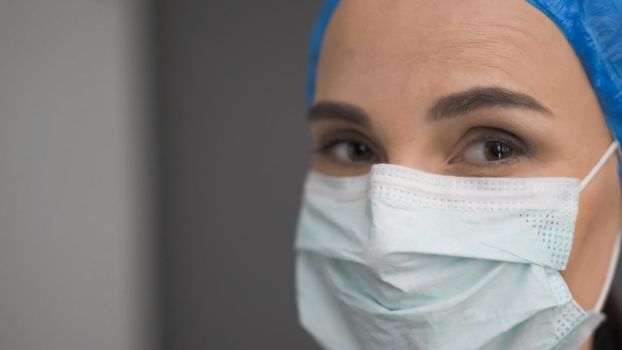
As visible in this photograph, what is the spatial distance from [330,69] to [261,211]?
31.4 inches

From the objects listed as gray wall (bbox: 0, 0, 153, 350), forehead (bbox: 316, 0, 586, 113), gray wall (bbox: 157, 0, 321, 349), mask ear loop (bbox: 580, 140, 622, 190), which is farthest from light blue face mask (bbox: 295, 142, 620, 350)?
gray wall (bbox: 157, 0, 321, 349)

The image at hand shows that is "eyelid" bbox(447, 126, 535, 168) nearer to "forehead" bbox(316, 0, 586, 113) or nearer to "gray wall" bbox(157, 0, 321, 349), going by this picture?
"forehead" bbox(316, 0, 586, 113)

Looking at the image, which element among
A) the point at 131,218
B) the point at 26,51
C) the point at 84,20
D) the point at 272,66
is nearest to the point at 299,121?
the point at 272,66

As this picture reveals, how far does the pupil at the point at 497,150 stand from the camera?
108 centimetres

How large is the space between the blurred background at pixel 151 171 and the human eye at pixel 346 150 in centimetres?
A: 56

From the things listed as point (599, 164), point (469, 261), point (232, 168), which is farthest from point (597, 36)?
point (232, 168)

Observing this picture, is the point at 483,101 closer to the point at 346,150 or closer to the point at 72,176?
the point at 346,150

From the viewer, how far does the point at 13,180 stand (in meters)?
1.25

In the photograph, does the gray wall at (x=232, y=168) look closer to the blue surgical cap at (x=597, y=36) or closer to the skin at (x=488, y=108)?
the skin at (x=488, y=108)

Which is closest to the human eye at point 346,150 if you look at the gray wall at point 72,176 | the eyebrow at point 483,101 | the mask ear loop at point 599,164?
the eyebrow at point 483,101

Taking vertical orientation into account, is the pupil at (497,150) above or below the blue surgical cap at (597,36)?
below

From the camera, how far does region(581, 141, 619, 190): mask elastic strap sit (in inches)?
42.3

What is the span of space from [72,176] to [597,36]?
1.13 metres

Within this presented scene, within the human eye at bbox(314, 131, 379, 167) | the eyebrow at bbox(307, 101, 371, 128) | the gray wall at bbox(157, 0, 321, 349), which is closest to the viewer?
the eyebrow at bbox(307, 101, 371, 128)
